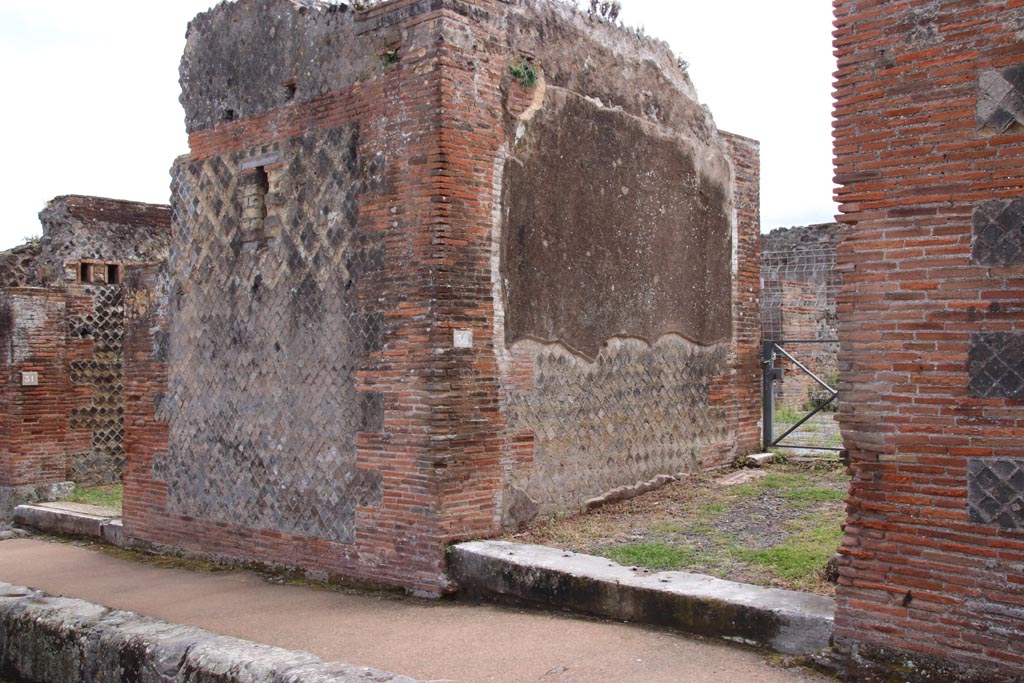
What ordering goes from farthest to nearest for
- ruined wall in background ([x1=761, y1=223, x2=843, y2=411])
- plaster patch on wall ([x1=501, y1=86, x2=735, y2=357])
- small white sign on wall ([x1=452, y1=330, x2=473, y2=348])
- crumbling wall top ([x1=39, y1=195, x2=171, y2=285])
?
1. ruined wall in background ([x1=761, y1=223, x2=843, y2=411])
2. crumbling wall top ([x1=39, y1=195, x2=171, y2=285])
3. plaster patch on wall ([x1=501, y1=86, x2=735, y2=357])
4. small white sign on wall ([x1=452, y1=330, x2=473, y2=348])

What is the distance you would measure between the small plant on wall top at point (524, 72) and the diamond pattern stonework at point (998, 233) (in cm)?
372

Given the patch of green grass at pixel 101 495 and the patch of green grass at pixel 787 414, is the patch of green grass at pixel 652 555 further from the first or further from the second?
the patch of green grass at pixel 101 495

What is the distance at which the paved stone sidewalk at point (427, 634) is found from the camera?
487cm

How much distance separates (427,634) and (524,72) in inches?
159

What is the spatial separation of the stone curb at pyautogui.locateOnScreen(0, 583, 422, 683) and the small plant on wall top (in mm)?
4373

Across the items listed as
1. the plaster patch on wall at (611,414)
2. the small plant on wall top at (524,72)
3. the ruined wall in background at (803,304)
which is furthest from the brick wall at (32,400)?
the ruined wall in background at (803,304)

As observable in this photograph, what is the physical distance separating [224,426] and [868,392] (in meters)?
5.70

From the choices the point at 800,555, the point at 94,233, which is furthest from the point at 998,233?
the point at 94,233

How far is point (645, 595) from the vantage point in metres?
5.54

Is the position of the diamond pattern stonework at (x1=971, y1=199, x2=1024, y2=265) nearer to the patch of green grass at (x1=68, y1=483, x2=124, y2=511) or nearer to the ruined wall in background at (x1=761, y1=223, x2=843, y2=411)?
the patch of green grass at (x1=68, y1=483, x2=124, y2=511)

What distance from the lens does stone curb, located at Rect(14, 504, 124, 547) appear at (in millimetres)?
10016

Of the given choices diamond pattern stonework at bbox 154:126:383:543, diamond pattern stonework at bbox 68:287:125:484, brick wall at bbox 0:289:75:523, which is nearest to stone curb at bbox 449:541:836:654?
diamond pattern stonework at bbox 154:126:383:543

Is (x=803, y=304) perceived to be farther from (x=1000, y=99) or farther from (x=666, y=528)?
(x=1000, y=99)

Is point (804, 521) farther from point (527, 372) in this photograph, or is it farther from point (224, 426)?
point (224, 426)
